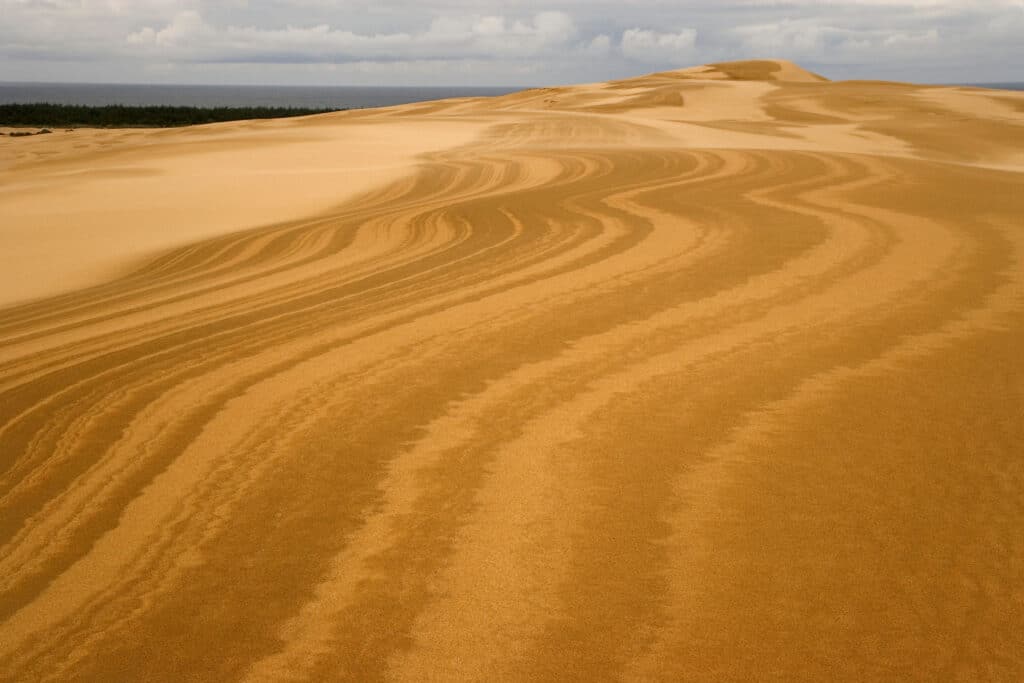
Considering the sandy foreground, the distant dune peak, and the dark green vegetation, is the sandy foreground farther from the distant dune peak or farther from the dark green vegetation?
the dark green vegetation

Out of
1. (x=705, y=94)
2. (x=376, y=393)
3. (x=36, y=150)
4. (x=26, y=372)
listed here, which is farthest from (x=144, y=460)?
(x=705, y=94)

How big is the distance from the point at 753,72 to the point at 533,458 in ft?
77.2

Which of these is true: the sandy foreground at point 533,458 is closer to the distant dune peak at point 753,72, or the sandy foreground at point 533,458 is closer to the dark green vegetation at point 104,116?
the distant dune peak at point 753,72

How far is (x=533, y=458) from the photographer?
160 centimetres

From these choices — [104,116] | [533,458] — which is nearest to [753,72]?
[104,116]

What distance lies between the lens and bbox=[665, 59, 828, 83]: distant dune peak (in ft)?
74.5

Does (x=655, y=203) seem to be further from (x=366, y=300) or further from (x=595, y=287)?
Answer: (x=366, y=300)

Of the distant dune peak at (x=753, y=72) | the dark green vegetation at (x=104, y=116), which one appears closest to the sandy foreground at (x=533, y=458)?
the distant dune peak at (x=753, y=72)

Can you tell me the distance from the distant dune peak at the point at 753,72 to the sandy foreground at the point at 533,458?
66.7ft

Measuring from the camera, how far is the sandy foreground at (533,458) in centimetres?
116

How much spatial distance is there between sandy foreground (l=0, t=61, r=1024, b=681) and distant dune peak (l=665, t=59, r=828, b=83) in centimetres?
2032

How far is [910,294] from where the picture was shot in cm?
256

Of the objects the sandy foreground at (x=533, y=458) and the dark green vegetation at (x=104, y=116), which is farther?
the dark green vegetation at (x=104, y=116)

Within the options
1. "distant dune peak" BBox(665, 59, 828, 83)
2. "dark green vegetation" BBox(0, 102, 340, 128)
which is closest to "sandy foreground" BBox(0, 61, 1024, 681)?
"distant dune peak" BBox(665, 59, 828, 83)
